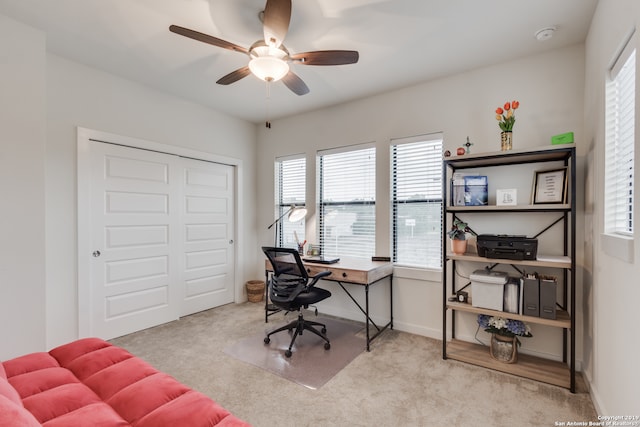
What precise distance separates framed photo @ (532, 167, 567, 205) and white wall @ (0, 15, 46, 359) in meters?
A: 3.94

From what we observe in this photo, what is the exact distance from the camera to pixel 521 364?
248 centimetres

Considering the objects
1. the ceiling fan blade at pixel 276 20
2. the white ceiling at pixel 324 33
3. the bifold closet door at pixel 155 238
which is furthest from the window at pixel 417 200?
the bifold closet door at pixel 155 238

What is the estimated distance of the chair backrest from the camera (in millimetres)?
2861

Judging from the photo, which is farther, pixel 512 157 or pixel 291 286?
pixel 291 286

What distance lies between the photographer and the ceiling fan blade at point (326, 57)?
2034 millimetres

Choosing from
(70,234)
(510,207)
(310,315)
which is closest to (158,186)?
(70,234)

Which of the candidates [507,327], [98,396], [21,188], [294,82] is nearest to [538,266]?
[507,327]

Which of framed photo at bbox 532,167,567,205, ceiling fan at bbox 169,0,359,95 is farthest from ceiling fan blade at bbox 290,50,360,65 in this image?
framed photo at bbox 532,167,567,205

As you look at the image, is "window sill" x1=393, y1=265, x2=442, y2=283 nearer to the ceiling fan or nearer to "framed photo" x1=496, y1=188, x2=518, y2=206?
"framed photo" x1=496, y1=188, x2=518, y2=206

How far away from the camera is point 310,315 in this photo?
154 inches

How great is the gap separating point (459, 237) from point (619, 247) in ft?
3.77

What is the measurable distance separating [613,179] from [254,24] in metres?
2.56

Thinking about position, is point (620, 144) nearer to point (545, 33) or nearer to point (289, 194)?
point (545, 33)

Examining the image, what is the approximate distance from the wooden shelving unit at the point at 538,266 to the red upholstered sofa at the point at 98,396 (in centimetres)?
216
